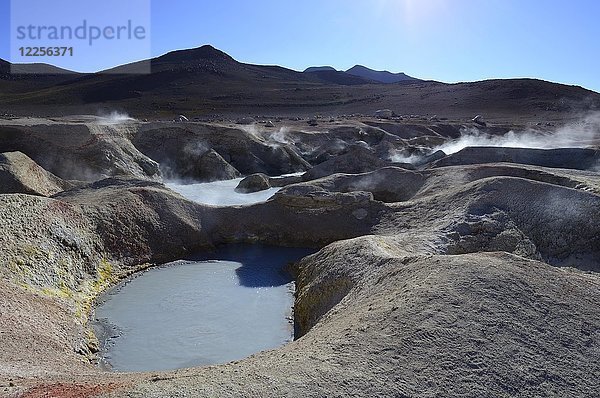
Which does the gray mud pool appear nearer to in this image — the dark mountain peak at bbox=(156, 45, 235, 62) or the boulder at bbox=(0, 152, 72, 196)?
the boulder at bbox=(0, 152, 72, 196)

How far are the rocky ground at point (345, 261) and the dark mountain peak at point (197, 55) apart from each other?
10865 centimetres

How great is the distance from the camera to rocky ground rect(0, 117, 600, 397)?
344 inches

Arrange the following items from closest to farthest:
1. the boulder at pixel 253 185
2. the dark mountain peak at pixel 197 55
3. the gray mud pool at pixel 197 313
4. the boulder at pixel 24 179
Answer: the gray mud pool at pixel 197 313 < the boulder at pixel 24 179 < the boulder at pixel 253 185 < the dark mountain peak at pixel 197 55

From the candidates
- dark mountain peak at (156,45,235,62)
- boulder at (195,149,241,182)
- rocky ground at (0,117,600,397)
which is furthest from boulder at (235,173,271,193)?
dark mountain peak at (156,45,235,62)

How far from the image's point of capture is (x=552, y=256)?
18.3m

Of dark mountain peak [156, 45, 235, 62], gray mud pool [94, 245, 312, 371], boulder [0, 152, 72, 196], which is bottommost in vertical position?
gray mud pool [94, 245, 312, 371]

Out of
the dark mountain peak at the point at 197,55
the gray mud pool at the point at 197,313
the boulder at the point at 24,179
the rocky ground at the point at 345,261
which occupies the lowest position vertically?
the gray mud pool at the point at 197,313

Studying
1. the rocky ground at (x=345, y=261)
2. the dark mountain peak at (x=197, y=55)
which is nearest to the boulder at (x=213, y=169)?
the rocky ground at (x=345, y=261)

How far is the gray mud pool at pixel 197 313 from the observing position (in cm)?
1348

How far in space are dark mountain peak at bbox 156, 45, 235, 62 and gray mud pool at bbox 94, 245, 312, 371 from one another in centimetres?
12665

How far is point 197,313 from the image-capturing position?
1605 cm

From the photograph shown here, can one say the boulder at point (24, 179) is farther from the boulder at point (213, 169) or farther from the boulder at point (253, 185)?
the boulder at point (213, 169)

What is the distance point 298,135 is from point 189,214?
1018 inches

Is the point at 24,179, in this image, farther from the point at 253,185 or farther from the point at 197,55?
the point at 197,55
